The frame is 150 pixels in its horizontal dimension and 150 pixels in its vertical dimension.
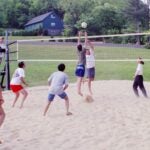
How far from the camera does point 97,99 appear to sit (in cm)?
1162

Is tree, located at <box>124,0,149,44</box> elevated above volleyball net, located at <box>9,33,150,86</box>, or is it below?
above

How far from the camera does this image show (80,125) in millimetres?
8258

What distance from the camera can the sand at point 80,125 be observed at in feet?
22.6

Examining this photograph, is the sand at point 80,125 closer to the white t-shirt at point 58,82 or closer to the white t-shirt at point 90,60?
the white t-shirt at point 58,82

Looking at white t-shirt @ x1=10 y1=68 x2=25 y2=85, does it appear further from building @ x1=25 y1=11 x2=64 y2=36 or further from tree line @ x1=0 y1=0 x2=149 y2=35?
building @ x1=25 y1=11 x2=64 y2=36

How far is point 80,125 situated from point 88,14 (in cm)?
5662

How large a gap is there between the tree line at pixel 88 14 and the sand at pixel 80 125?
4030 centimetres

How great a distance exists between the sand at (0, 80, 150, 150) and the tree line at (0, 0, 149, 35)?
40302 millimetres

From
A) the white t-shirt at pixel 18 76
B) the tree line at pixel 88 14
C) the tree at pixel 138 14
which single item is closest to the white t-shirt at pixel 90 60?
the white t-shirt at pixel 18 76

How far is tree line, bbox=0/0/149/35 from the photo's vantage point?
57312 mm

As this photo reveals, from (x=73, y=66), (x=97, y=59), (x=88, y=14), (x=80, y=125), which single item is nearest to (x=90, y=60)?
(x=80, y=125)

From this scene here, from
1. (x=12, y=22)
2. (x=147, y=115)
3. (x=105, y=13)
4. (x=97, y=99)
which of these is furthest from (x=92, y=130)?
(x=12, y=22)

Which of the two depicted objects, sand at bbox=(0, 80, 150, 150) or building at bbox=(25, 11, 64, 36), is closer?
sand at bbox=(0, 80, 150, 150)

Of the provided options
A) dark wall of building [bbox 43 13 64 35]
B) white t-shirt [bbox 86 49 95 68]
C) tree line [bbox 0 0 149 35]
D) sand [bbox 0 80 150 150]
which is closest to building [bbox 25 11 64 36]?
dark wall of building [bbox 43 13 64 35]
